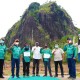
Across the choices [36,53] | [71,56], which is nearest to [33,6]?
[36,53]

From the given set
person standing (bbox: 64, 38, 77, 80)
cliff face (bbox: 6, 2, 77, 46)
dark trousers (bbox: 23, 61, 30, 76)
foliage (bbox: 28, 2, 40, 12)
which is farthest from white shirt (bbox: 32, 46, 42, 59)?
foliage (bbox: 28, 2, 40, 12)

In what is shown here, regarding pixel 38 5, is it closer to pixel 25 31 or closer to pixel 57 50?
pixel 25 31

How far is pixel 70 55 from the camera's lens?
17.0 m

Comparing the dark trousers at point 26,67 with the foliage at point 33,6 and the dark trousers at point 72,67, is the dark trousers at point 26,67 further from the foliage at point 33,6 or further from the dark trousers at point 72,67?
the foliage at point 33,6

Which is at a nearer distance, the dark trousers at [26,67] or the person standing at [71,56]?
the person standing at [71,56]

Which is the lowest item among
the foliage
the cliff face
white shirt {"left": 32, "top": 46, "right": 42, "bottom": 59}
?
white shirt {"left": 32, "top": 46, "right": 42, "bottom": 59}

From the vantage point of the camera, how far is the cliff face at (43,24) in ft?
157

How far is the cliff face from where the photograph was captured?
47.8 meters

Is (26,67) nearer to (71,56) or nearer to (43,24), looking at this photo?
(71,56)

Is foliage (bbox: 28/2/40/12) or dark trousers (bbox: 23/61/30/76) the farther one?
foliage (bbox: 28/2/40/12)

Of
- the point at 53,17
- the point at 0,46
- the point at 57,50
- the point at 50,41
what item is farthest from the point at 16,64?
the point at 53,17

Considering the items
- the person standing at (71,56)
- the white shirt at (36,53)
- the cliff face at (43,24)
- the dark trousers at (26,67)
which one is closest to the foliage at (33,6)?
the cliff face at (43,24)

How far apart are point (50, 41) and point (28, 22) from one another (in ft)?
15.3

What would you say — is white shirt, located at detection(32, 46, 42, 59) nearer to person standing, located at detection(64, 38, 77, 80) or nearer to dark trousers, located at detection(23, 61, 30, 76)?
dark trousers, located at detection(23, 61, 30, 76)
